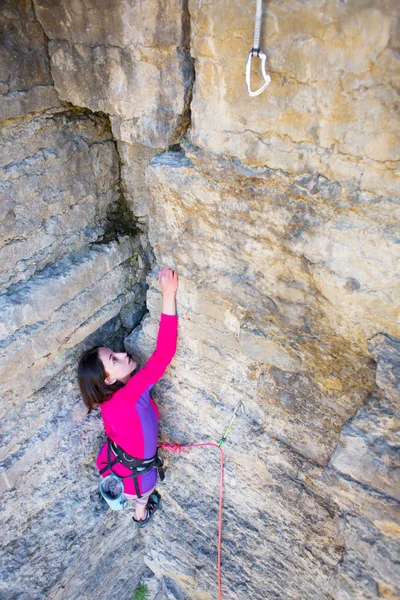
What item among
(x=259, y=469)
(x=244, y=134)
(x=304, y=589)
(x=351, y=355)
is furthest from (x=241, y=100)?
(x=304, y=589)

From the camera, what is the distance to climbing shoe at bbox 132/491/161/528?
2681 millimetres

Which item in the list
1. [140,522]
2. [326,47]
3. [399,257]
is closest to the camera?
[326,47]

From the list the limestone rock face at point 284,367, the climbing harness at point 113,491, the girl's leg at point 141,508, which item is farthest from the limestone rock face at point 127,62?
the girl's leg at point 141,508

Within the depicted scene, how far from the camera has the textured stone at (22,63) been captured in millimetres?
1479

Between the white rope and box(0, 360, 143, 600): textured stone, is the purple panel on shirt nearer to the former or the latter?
box(0, 360, 143, 600): textured stone

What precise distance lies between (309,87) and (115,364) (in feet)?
4.83

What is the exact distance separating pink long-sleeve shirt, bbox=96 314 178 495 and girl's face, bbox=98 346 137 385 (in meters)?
0.06

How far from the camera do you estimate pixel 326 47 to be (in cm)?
113

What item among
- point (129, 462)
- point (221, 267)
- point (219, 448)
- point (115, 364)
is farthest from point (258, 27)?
point (129, 462)

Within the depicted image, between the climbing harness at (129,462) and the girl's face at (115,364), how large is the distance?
15.4 inches

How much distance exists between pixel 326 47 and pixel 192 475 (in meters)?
2.15

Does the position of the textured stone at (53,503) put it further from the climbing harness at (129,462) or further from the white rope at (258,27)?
the white rope at (258,27)

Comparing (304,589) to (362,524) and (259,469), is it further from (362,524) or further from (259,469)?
(362,524)

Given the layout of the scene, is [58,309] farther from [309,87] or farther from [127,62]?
[309,87]
